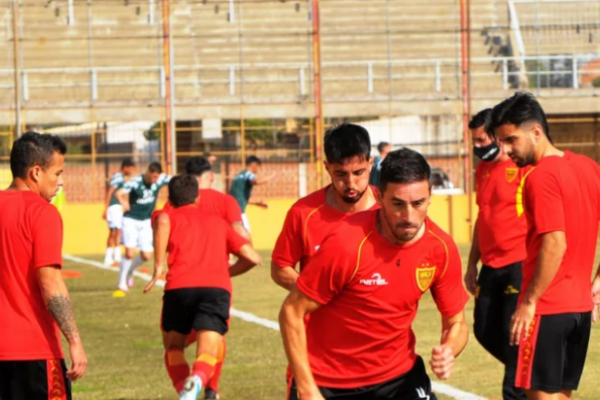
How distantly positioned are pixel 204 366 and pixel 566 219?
367 centimetres

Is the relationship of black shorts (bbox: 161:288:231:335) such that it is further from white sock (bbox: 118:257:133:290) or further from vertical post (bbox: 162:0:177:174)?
vertical post (bbox: 162:0:177:174)

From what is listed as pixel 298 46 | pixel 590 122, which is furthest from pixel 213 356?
pixel 298 46

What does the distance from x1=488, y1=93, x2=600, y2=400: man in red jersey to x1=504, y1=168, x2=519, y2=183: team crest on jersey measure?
2.36m

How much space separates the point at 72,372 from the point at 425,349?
627 cm

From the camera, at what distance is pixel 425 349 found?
12.1m

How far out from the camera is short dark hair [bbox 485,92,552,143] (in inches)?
262

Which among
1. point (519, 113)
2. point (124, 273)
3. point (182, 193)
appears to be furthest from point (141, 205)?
point (519, 113)

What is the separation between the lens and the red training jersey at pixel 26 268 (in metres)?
6.21

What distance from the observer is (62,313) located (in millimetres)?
6223

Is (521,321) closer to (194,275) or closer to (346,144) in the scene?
(346,144)

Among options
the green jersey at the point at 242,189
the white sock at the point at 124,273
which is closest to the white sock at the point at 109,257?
the green jersey at the point at 242,189

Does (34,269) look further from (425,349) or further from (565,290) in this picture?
(425,349)

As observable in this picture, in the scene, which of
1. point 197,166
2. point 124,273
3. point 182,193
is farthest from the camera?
point 124,273

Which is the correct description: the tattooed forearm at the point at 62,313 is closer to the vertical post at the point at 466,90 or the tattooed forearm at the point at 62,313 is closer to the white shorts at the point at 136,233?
the white shorts at the point at 136,233
